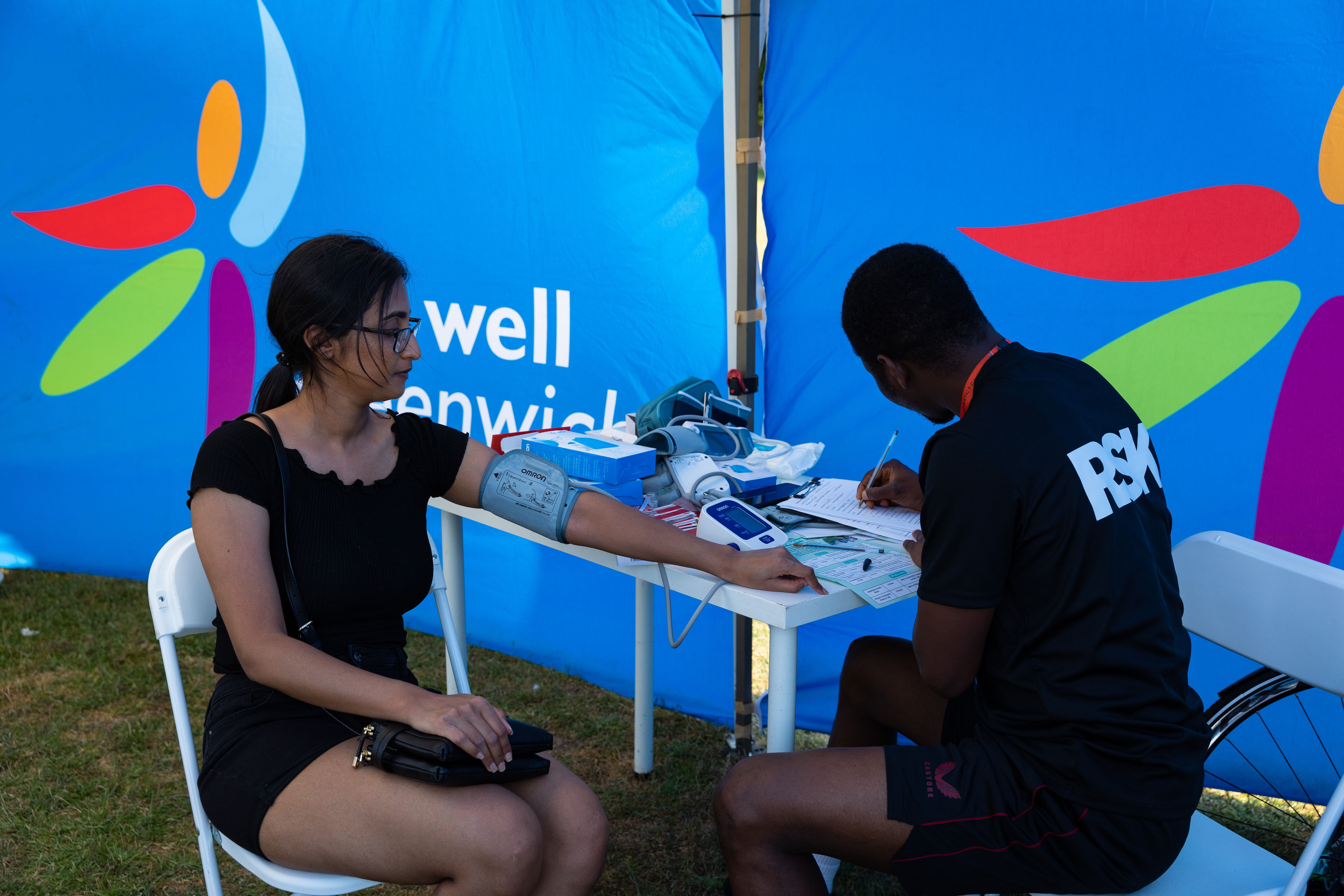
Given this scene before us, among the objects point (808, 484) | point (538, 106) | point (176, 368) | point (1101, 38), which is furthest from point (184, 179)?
point (1101, 38)

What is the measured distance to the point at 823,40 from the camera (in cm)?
243

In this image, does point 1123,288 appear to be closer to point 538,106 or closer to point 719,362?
point 719,362

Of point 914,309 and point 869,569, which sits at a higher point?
point 914,309

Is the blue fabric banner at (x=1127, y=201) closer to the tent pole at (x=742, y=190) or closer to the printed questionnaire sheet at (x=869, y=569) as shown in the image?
the tent pole at (x=742, y=190)

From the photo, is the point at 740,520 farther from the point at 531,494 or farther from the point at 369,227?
the point at 369,227

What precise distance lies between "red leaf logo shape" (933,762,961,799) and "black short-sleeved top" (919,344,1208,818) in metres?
0.10

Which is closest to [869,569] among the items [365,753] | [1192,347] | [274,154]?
[365,753]

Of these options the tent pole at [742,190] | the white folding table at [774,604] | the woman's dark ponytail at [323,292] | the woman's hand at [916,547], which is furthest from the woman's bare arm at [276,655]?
the tent pole at [742,190]

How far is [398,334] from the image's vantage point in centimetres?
165

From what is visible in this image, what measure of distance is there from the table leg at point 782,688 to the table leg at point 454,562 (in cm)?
101

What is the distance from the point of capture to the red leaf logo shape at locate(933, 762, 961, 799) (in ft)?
4.41

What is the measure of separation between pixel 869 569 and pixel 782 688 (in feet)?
0.83

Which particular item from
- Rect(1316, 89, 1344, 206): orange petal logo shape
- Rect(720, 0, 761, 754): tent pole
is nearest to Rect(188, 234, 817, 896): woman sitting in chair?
Rect(720, 0, 761, 754): tent pole

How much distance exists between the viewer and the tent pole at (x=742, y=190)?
245 centimetres
